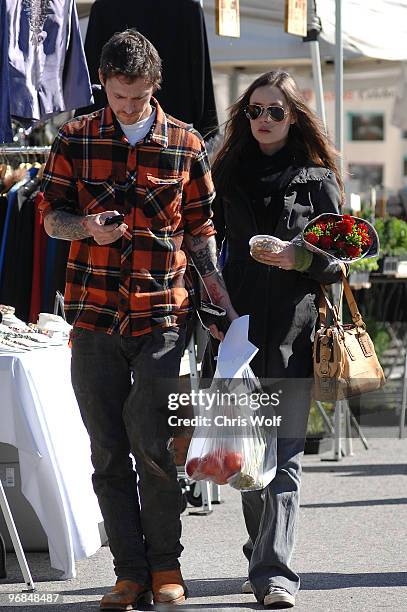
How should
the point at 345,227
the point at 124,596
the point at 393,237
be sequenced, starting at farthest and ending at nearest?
the point at 393,237, the point at 345,227, the point at 124,596

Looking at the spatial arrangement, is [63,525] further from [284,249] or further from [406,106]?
[406,106]

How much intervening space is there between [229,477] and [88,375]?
0.56m

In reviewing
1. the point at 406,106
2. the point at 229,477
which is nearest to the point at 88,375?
the point at 229,477

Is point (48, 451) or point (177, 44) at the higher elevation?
point (177, 44)

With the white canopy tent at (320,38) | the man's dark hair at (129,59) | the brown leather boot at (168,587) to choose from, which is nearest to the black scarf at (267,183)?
the man's dark hair at (129,59)

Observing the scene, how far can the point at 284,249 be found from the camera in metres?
4.05

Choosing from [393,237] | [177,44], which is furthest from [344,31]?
[177,44]

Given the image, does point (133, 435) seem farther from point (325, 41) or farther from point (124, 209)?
point (325, 41)

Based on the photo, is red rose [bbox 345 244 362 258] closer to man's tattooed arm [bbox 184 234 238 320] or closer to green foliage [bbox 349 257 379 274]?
man's tattooed arm [bbox 184 234 238 320]

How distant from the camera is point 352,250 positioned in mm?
4223

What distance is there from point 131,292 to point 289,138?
0.86 meters

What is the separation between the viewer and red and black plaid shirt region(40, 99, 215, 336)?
13.0 ft

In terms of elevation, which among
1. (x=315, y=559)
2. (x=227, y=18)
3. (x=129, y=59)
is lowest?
(x=315, y=559)

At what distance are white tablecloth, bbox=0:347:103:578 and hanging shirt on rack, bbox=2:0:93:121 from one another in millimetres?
1609
